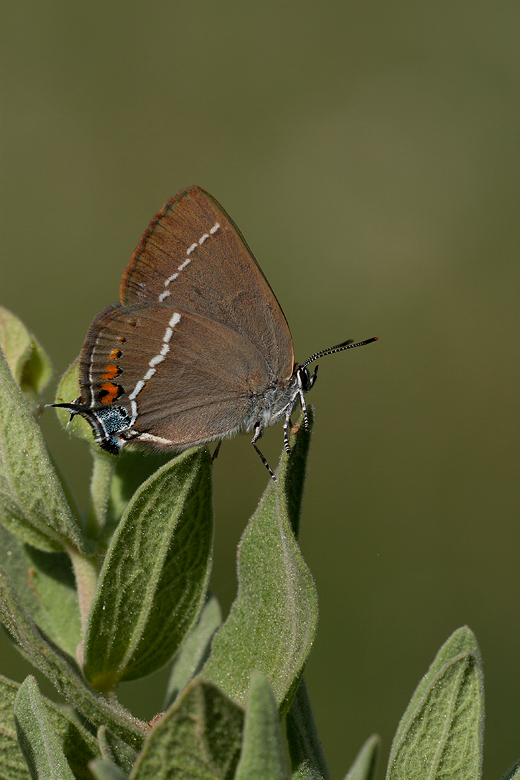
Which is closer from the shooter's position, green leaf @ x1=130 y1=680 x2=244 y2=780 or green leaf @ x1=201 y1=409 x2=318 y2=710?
green leaf @ x1=130 y1=680 x2=244 y2=780

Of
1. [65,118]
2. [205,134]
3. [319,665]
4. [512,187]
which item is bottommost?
[319,665]

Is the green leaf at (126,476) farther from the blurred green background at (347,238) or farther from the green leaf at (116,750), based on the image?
the blurred green background at (347,238)

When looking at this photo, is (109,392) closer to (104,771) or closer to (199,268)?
(199,268)

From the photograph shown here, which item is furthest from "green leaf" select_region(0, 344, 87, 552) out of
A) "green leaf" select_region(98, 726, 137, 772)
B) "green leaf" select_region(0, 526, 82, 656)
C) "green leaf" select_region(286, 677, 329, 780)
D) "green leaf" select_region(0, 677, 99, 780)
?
"green leaf" select_region(286, 677, 329, 780)

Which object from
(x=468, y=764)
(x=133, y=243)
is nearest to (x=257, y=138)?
(x=133, y=243)

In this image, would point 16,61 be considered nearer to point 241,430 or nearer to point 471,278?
point 471,278

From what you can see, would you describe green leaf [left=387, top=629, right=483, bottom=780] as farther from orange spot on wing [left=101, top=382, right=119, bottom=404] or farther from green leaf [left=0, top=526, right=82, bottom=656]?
orange spot on wing [left=101, top=382, right=119, bottom=404]

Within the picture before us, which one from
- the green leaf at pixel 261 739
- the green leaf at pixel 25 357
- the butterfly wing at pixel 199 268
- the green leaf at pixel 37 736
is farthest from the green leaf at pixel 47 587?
the green leaf at pixel 261 739

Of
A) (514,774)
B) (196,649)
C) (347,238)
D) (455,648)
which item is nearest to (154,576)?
(196,649)
